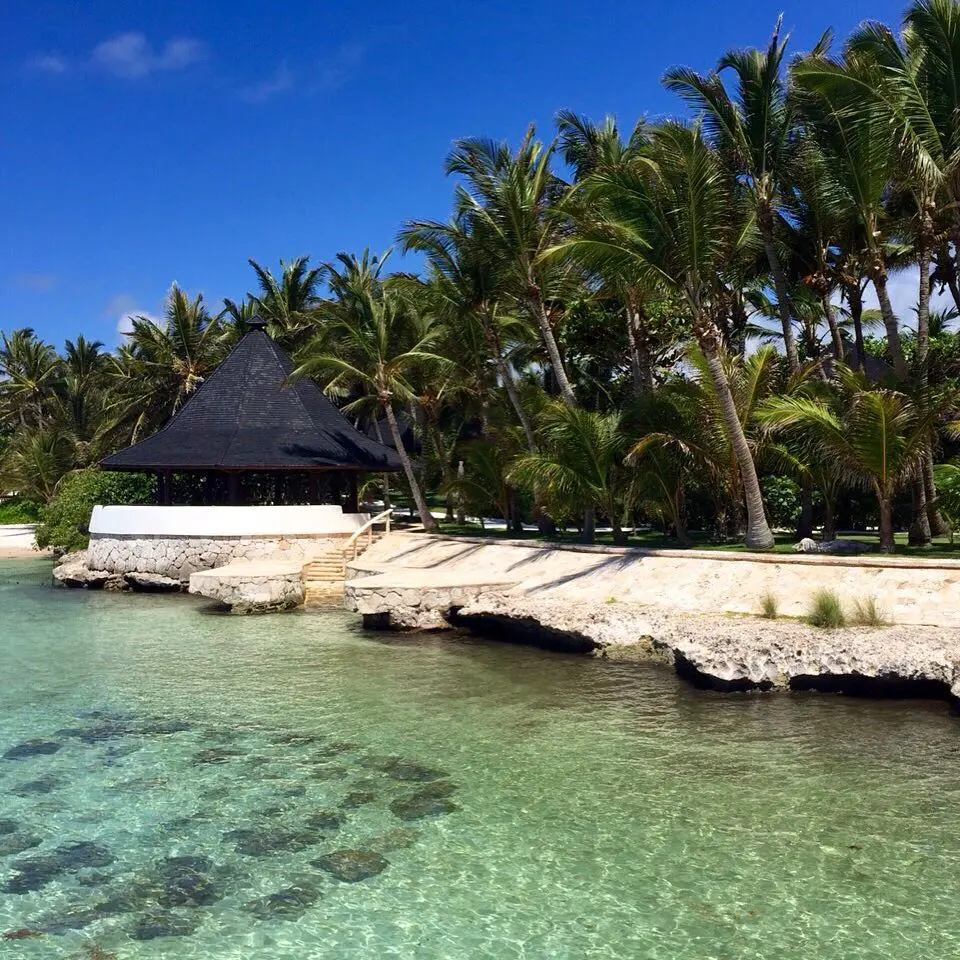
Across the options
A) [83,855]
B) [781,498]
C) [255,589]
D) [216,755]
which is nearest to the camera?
[83,855]

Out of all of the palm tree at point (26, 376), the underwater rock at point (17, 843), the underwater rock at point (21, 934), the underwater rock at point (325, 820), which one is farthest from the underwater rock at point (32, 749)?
the palm tree at point (26, 376)

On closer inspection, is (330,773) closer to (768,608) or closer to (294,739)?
Result: (294,739)

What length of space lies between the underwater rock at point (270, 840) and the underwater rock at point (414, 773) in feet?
4.45

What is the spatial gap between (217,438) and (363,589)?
1181 cm

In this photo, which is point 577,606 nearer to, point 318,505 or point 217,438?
point 318,505

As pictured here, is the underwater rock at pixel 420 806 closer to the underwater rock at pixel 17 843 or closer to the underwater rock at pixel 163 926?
the underwater rock at pixel 163 926

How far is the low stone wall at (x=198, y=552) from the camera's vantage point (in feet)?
78.6

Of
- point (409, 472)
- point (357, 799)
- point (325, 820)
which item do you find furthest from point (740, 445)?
point (409, 472)

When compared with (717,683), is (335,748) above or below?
below

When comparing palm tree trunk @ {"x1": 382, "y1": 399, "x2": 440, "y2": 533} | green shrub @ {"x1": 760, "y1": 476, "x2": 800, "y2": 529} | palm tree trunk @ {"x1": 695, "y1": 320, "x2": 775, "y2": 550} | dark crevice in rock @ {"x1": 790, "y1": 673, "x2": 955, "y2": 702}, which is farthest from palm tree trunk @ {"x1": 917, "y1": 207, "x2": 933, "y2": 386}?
palm tree trunk @ {"x1": 382, "y1": 399, "x2": 440, "y2": 533}

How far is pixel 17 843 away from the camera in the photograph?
6957 mm

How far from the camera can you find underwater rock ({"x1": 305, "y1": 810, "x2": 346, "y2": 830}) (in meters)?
7.24

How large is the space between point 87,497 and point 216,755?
24.8 m

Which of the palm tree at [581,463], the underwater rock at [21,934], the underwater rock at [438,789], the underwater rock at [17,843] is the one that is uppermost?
the palm tree at [581,463]
